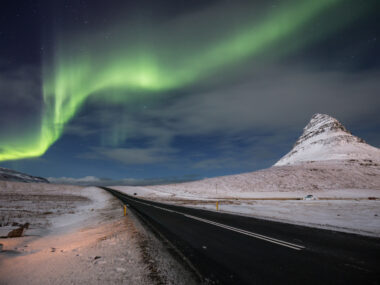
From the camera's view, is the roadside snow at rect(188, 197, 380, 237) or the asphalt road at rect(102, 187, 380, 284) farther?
the roadside snow at rect(188, 197, 380, 237)

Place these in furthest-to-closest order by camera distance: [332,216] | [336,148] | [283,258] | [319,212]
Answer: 1. [336,148]
2. [319,212]
3. [332,216]
4. [283,258]

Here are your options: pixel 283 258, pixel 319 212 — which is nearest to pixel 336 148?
pixel 319 212

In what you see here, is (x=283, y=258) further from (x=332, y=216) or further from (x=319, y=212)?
(x=319, y=212)

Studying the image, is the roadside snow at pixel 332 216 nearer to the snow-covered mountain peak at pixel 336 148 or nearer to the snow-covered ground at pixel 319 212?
the snow-covered ground at pixel 319 212

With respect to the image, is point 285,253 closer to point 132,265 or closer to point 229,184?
point 132,265

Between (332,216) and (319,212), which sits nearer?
(332,216)

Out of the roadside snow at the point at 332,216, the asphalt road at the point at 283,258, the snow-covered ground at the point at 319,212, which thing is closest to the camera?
the asphalt road at the point at 283,258

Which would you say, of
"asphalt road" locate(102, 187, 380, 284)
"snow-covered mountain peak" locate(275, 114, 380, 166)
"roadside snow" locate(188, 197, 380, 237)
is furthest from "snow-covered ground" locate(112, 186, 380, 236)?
"snow-covered mountain peak" locate(275, 114, 380, 166)

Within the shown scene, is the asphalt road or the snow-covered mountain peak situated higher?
the snow-covered mountain peak

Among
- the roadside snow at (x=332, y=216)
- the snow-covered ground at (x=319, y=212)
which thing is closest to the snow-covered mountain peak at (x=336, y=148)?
the snow-covered ground at (x=319, y=212)

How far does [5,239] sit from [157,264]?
8561mm

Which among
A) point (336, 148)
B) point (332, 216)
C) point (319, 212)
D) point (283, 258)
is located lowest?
point (319, 212)

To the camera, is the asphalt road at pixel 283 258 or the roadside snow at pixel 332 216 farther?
the roadside snow at pixel 332 216

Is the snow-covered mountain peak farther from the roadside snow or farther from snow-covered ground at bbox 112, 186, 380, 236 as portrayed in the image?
the roadside snow
